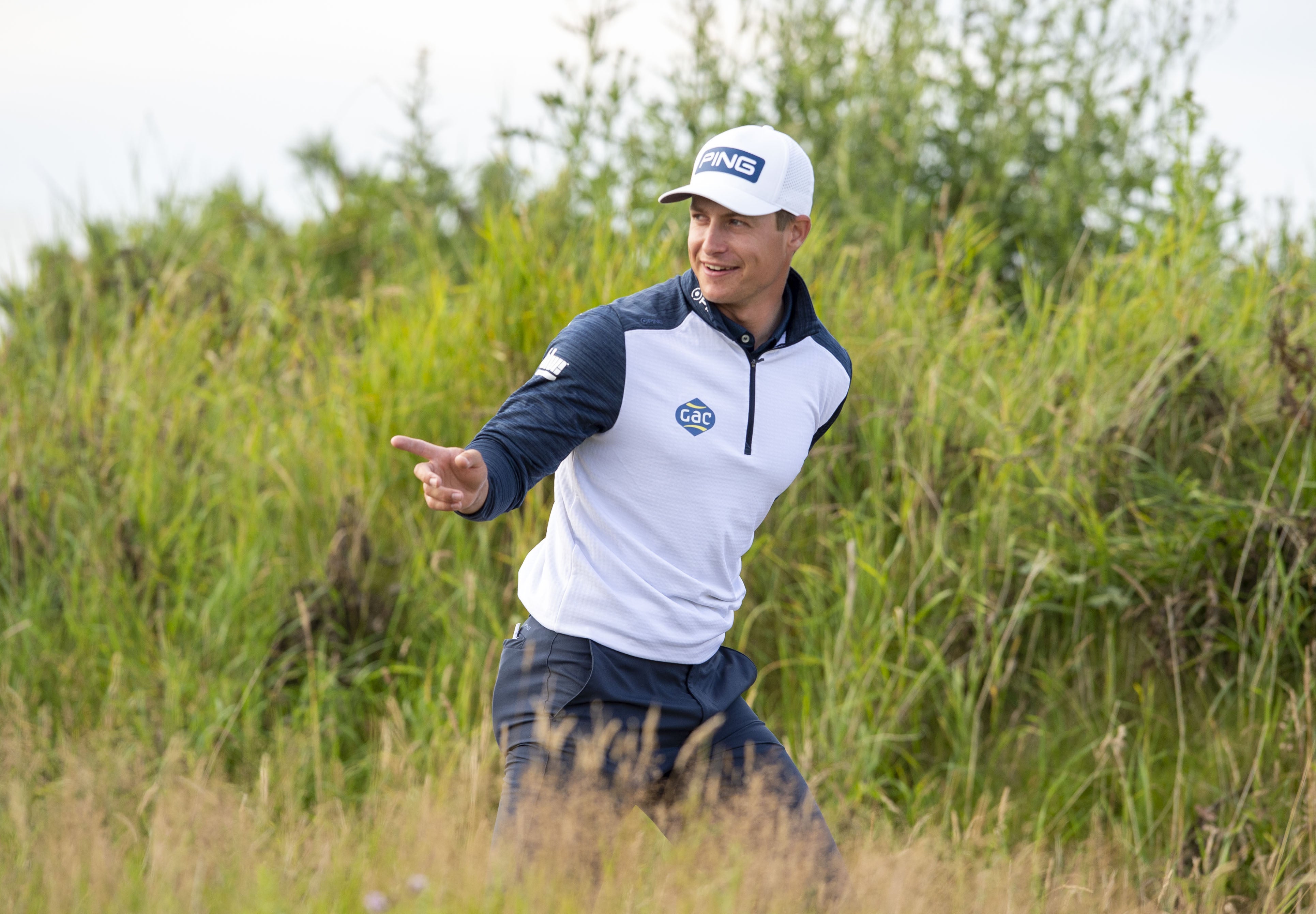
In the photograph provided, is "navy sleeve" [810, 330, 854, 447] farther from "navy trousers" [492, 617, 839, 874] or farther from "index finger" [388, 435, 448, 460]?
"index finger" [388, 435, 448, 460]

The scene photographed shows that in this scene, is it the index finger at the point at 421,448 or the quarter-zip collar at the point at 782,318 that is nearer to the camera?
the index finger at the point at 421,448

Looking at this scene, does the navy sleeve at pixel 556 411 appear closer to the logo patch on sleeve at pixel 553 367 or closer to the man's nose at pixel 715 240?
the logo patch on sleeve at pixel 553 367

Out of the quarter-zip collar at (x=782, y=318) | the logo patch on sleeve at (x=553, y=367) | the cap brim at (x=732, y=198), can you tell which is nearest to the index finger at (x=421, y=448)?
the logo patch on sleeve at (x=553, y=367)

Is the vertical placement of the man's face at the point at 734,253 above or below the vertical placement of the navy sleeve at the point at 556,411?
above

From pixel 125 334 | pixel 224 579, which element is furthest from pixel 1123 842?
pixel 125 334

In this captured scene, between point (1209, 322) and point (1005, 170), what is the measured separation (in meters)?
2.00

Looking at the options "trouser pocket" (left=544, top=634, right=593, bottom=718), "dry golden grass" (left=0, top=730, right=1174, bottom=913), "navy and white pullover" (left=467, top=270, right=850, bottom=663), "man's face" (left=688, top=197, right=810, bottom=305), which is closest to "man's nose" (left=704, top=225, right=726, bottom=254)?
"man's face" (left=688, top=197, right=810, bottom=305)

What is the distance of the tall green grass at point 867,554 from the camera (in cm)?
448

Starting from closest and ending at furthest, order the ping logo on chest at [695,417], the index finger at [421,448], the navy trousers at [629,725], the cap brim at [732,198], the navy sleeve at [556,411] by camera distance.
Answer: the index finger at [421,448]
the navy sleeve at [556,411]
the navy trousers at [629,725]
the ping logo on chest at [695,417]
the cap brim at [732,198]

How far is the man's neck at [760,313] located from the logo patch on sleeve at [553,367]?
1.70 feet

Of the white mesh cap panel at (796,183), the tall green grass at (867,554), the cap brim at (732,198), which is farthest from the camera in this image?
the tall green grass at (867,554)

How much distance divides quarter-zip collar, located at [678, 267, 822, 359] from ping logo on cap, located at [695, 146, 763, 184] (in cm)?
31

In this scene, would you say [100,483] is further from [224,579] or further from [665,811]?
[665,811]

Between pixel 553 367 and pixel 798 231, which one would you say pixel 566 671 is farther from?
pixel 798 231
